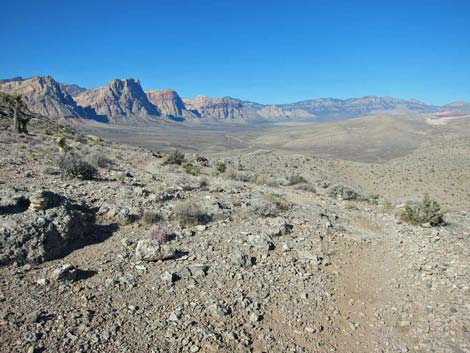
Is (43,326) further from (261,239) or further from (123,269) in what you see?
(261,239)

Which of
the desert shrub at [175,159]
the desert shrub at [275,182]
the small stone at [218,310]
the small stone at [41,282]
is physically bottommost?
the desert shrub at [275,182]

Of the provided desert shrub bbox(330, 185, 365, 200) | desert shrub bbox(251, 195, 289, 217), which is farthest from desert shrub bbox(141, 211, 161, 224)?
desert shrub bbox(330, 185, 365, 200)

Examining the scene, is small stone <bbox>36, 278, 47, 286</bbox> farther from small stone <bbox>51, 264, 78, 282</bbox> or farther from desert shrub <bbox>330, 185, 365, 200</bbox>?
desert shrub <bbox>330, 185, 365, 200</bbox>

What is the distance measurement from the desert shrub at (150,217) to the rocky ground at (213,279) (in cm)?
4

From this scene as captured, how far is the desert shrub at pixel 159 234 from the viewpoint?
8023 mm

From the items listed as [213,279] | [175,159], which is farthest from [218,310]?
[175,159]

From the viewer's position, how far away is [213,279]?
6691mm

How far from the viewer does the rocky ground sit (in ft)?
16.7

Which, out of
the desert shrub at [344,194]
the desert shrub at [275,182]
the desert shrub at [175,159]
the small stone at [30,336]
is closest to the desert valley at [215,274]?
the small stone at [30,336]

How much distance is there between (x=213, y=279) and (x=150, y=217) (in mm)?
3084

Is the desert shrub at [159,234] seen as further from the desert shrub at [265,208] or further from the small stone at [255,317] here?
the desert shrub at [265,208]

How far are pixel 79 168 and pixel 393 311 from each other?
Result: 37.2ft

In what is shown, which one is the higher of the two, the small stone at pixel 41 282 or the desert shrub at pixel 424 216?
the small stone at pixel 41 282

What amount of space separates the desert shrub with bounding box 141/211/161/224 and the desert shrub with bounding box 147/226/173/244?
66cm
